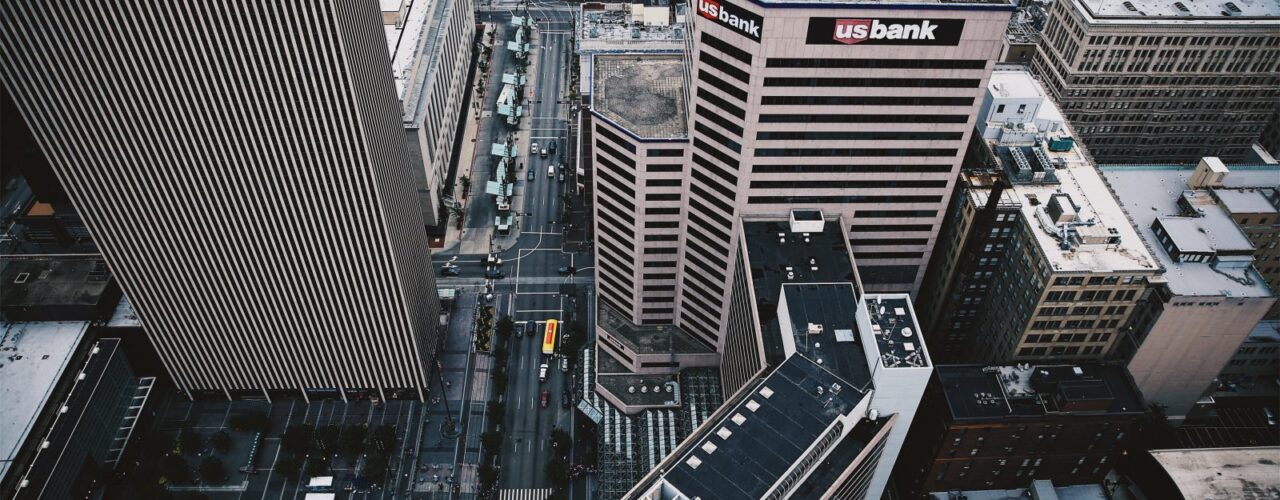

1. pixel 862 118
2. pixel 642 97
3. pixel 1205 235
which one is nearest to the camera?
pixel 862 118

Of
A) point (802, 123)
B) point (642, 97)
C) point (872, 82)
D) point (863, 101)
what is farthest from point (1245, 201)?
point (642, 97)

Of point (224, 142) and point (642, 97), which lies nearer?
point (224, 142)

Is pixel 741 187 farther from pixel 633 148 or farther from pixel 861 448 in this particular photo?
pixel 861 448

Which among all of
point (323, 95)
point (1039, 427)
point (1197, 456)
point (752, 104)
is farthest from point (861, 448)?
point (323, 95)

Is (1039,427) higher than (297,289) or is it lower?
higher

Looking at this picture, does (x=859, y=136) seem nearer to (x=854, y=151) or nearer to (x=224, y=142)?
(x=854, y=151)

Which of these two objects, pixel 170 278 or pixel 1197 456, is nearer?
pixel 1197 456
